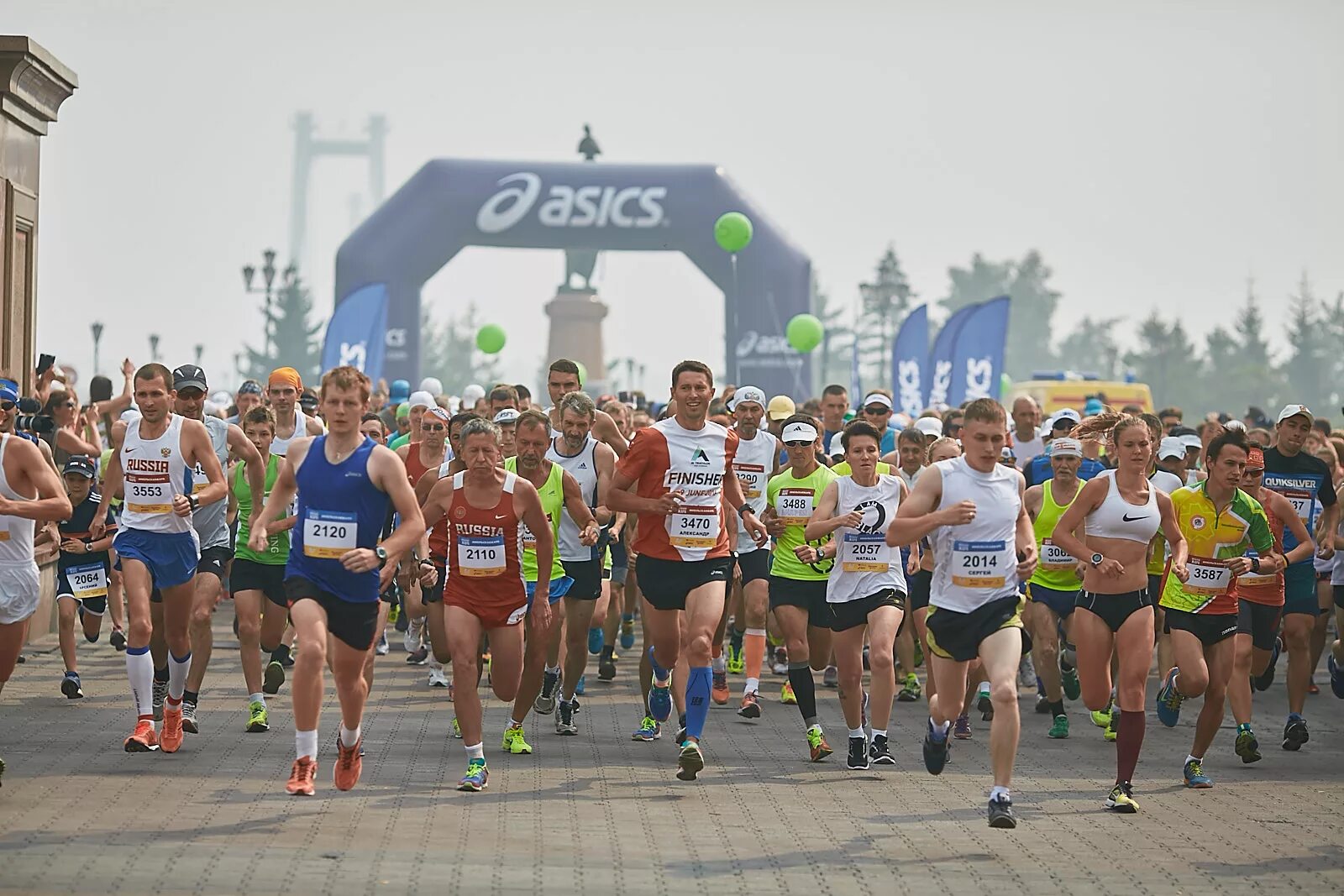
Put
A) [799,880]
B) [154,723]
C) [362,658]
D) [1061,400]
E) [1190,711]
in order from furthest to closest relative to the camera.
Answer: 1. [1061,400]
2. [1190,711]
3. [154,723]
4. [362,658]
5. [799,880]

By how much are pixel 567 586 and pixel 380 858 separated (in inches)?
166

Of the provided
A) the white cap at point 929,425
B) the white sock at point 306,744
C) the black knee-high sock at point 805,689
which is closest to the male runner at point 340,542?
the white sock at point 306,744

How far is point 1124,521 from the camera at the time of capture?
34.4ft

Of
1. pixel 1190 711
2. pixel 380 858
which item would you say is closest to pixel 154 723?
pixel 380 858

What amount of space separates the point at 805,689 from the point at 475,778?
260cm

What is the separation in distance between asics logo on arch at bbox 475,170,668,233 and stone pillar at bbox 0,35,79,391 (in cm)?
2186

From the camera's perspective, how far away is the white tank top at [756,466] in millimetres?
14344

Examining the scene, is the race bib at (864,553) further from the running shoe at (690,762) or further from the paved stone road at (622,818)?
the running shoe at (690,762)

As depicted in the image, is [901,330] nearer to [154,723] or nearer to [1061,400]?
[1061,400]

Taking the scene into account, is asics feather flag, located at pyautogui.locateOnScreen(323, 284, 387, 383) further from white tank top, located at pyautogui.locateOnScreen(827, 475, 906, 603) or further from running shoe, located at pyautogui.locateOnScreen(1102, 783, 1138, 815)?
running shoe, located at pyautogui.locateOnScreen(1102, 783, 1138, 815)

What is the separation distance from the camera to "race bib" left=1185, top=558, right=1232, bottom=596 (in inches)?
442

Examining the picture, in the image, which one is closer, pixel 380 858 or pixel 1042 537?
pixel 380 858

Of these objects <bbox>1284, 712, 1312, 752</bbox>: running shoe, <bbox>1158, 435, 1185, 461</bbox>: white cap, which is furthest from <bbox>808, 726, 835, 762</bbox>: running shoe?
<bbox>1158, 435, 1185, 461</bbox>: white cap

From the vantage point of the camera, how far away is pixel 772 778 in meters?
10.9
